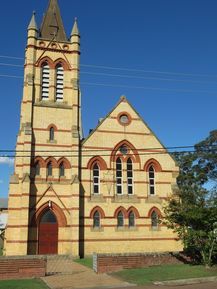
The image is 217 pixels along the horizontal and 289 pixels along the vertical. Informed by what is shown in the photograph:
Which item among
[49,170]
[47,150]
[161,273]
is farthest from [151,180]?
[161,273]

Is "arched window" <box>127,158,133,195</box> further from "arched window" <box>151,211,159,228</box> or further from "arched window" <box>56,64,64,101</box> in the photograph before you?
"arched window" <box>56,64,64,101</box>

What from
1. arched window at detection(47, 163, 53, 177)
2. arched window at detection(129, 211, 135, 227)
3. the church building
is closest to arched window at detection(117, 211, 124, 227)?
the church building

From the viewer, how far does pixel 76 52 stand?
3753 centimetres

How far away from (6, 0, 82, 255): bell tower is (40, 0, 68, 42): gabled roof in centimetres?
10

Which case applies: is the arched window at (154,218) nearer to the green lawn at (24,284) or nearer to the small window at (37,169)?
the small window at (37,169)

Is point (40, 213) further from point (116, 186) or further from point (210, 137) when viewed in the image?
point (210, 137)

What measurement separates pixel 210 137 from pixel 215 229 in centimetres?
2542

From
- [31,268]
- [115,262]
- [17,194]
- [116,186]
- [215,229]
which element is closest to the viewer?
[31,268]

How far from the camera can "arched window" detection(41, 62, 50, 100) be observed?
3606 centimetres

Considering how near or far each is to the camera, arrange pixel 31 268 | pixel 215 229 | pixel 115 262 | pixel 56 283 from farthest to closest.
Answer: pixel 215 229 → pixel 115 262 → pixel 31 268 → pixel 56 283

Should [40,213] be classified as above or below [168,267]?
above

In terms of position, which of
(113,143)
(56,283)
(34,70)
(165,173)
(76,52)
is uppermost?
(76,52)

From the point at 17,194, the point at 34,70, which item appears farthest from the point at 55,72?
the point at 17,194

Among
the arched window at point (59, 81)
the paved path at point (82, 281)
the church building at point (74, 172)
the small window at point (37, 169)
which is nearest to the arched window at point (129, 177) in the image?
the church building at point (74, 172)
